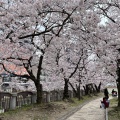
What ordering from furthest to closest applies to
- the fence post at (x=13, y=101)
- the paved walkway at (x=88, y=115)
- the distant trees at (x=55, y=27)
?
the fence post at (x=13, y=101) < the paved walkway at (x=88, y=115) < the distant trees at (x=55, y=27)

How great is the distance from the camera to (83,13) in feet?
36.4

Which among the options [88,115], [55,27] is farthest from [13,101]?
[55,27]

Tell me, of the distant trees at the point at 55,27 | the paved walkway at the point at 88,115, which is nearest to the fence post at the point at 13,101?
the distant trees at the point at 55,27

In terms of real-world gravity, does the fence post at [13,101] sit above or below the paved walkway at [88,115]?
above

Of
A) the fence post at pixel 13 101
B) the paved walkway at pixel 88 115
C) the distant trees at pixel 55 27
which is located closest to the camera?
the distant trees at pixel 55 27

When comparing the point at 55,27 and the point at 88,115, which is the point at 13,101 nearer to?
the point at 88,115

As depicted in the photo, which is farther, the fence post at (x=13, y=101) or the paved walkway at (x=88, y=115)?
the fence post at (x=13, y=101)

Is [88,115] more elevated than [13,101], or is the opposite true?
[13,101]

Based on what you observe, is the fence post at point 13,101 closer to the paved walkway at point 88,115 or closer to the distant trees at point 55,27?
the distant trees at point 55,27

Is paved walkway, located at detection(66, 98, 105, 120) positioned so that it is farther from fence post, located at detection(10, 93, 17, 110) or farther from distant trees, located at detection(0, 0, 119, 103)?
fence post, located at detection(10, 93, 17, 110)

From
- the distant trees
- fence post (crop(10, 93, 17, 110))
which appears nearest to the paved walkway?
the distant trees

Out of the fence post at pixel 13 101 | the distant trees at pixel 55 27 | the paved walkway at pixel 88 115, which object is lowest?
the paved walkway at pixel 88 115

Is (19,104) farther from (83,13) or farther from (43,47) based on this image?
(83,13)

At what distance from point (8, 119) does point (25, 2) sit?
5675mm
